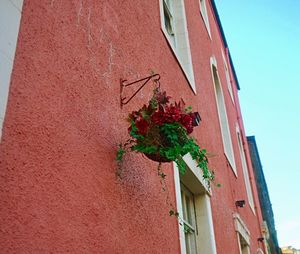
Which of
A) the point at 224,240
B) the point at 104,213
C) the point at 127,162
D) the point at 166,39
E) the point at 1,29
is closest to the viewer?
the point at 1,29

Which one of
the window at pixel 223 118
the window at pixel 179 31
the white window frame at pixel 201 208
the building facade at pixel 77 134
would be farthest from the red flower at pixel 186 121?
the window at pixel 223 118

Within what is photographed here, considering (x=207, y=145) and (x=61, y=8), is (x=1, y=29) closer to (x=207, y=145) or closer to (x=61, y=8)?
(x=61, y=8)

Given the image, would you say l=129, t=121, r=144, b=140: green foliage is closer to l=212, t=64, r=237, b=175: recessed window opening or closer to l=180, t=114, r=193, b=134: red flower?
l=180, t=114, r=193, b=134: red flower

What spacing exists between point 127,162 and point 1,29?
1.35m

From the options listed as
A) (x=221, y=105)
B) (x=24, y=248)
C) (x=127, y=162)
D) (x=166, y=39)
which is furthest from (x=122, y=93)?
(x=221, y=105)

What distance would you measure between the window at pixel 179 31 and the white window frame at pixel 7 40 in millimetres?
3919

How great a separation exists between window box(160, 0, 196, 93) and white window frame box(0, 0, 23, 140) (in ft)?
12.9

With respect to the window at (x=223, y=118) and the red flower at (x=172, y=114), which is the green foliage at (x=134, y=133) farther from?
the window at (x=223, y=118)

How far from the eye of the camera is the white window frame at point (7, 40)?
1669mm

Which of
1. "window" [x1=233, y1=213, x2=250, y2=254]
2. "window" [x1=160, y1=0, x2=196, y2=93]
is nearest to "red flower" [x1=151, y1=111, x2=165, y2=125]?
"window" [x1=160, y1=0, x2=196, y2=93]

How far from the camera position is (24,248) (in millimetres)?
1617

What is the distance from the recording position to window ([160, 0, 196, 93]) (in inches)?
228

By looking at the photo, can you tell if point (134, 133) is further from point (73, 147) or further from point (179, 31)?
point (179, 31)

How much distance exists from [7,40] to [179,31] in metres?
4.61
